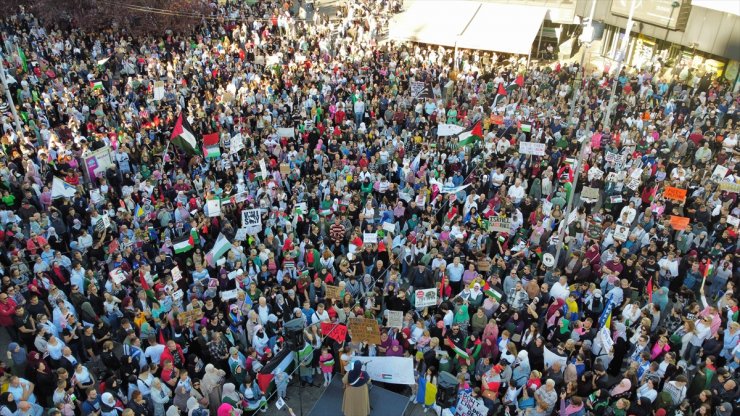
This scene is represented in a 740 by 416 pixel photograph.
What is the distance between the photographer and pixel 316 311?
35.0 ft

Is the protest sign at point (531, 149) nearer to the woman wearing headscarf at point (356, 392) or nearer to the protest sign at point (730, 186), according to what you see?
the protest sign at point (730, 186)

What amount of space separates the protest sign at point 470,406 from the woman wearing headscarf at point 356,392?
1.52 meters

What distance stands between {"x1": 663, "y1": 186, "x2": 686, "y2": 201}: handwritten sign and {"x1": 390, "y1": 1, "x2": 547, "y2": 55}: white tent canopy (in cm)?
1337

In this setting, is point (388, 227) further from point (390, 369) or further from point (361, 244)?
point (390, 369)

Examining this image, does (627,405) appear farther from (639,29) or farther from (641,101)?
(639,29)

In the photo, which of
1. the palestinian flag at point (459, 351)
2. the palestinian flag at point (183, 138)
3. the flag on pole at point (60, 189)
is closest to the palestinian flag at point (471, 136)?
the palestinian flag at point (183, 138)

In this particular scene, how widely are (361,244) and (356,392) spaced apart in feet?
12.6

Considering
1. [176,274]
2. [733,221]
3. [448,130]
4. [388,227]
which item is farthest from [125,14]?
[733,221]

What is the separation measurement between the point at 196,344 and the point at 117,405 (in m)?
1.65

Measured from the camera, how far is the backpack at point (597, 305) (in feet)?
35.6

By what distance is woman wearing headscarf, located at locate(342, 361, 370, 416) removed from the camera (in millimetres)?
9398

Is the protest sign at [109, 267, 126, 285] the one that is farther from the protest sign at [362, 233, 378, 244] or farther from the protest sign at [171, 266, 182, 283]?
the protest sign at [362, 233, 378, 244]

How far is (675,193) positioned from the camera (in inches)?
523

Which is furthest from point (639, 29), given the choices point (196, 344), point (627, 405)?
point (196, 344)
